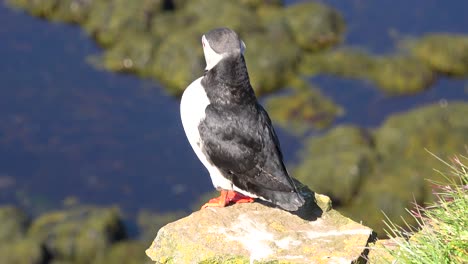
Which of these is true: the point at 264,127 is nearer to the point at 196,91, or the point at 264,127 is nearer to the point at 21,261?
the point at 196,91

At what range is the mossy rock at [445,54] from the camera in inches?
1005

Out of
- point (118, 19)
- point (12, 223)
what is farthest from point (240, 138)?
point (118, 19)

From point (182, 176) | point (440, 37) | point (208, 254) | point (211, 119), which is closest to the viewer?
point (208, 254)

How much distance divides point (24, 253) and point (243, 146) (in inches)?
375

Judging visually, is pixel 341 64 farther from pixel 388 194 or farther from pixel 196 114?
pixel 196 114

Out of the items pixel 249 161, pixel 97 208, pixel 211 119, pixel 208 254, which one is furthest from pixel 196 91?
pixel 97 208

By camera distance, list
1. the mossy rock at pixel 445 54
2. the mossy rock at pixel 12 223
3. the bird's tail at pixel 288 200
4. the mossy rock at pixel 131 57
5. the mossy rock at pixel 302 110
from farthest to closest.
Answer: the mossy rock at pixel 445 54 < the mossy rock at pixel 131 57 < the mossy rock at pixel 302 110 < the mossy rock at pixel 12 223 < the bird's tail at pixel 288 200

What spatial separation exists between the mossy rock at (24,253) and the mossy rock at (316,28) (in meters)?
13.1

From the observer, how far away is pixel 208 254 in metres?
7.93

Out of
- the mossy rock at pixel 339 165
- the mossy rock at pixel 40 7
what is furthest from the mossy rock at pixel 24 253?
the mossy rock at pixel 40 7

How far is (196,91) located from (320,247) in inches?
88.5

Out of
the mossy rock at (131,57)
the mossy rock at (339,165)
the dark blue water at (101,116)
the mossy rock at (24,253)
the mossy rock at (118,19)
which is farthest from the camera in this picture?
the mossy rock at (118,19)

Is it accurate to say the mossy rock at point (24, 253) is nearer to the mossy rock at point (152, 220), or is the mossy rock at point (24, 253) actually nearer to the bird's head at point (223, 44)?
the mossy rock at point (152, 220)

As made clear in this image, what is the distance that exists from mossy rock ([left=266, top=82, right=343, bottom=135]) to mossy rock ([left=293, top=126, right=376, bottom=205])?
1.46 meters
